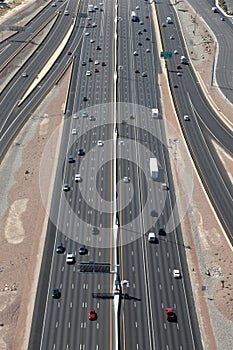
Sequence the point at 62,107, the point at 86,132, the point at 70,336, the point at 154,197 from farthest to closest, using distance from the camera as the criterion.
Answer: the point at 62,107
the point at 86,132
the point at 154,197
the point at 70,336

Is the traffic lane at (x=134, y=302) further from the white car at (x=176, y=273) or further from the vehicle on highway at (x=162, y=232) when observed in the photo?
the white car at (x=176, y=273)

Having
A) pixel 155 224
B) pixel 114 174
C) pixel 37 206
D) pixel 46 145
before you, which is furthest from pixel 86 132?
pixel 155 224

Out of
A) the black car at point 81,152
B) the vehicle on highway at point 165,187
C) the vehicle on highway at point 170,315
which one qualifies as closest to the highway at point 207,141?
the vehicle on highway at point 165,187

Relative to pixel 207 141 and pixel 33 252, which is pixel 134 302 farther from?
pixel 207 141

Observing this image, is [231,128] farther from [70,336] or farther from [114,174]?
[70,336]

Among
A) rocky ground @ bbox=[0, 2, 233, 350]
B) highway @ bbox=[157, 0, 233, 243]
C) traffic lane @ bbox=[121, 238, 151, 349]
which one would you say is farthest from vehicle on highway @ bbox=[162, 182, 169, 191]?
traffic lane @ bbox=[121, 238, 151, 349]

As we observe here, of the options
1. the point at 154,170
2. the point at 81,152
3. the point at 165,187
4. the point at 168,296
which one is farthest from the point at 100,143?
the point at 168,296

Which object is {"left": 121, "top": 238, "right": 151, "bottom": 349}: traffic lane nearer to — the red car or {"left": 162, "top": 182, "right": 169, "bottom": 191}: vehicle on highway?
the red car

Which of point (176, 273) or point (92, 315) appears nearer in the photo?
point (92, 315)
